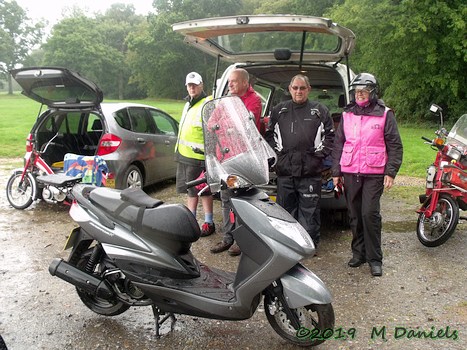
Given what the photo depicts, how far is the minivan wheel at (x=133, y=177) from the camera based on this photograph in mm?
6387

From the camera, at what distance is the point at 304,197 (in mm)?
4289

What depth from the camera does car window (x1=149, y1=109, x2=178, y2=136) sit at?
24.6 feet

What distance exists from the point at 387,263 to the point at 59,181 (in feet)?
10.5

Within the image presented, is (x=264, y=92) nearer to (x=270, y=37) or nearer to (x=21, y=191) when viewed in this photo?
(x=270, y=37)

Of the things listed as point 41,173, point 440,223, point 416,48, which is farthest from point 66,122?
point 416,48

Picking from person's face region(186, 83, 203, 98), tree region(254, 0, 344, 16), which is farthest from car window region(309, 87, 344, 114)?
tree region(254, 0, 344, 16)

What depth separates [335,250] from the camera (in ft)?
15.6

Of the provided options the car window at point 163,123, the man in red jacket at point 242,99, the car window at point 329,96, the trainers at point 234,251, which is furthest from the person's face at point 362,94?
the car window at point 163,123

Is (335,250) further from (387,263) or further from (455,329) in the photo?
(455,329)

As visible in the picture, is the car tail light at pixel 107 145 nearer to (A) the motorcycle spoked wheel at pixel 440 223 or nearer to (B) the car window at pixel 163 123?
(B) the car window at pixel 163 123

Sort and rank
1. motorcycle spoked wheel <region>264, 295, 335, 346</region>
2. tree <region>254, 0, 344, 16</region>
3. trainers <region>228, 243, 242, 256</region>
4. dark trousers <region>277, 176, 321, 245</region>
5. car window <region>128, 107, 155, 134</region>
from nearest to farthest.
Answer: motorcycle spoked wheel <region>264, 295, 335, 346</region> < dark trousers <region>277, 176, 321, 245</region> < trainers <region>228, 243, 242, 256</region> < car window <region>128, 107, 155, 134</region> < tree <region>254, 0, 344, 16</region>

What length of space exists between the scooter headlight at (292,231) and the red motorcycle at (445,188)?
2.50 m

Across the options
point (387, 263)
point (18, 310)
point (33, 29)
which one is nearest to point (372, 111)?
point (387, 263)

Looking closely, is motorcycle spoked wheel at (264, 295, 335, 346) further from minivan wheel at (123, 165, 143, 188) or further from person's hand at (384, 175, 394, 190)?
minivan wheel at (123, 165, 143, 188)
